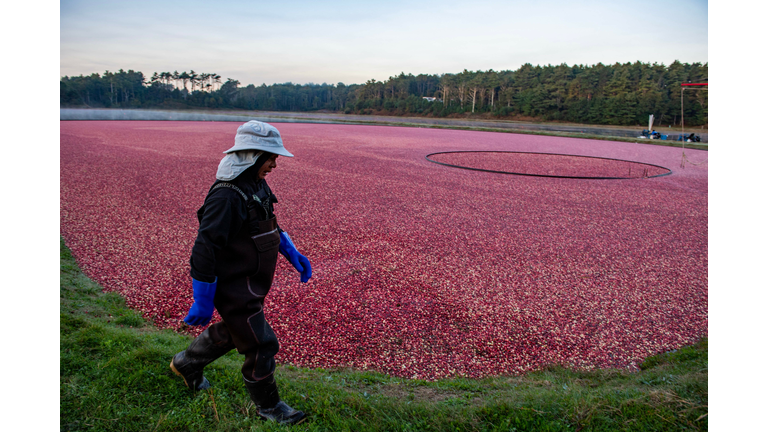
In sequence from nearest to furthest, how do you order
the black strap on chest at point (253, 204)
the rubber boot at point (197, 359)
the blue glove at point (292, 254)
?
the black strap on chest at point (253, 204)
the rubber boot at point (197, 359)
the blue glove at point (292, 254)

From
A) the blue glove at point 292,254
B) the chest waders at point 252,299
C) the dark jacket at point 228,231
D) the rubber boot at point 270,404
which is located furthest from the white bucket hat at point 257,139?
the rubber boot at point 270,404

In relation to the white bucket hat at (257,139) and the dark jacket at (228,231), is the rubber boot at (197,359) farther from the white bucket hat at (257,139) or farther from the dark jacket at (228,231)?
the white bucket hat at (257,139)

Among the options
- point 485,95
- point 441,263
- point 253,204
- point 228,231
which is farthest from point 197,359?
point 485,95

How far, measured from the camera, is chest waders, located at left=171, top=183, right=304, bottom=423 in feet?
8.14

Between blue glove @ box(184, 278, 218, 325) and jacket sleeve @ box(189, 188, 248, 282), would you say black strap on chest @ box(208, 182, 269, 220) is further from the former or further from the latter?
blue glove @ box(184, 278, 218, 325)

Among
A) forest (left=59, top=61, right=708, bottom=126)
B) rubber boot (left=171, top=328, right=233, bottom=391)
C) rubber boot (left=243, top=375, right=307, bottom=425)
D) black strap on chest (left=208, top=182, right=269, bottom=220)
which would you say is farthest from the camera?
forest (left=59, top=61, right=708, bottom=126)

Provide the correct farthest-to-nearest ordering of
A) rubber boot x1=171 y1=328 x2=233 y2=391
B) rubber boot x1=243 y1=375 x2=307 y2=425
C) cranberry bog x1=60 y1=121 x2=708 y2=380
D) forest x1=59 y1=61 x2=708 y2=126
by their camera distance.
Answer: forest x1=59 y1=61 x2=708 y2=126, cranberry bog x1=60 y1=121 x2=708 y2=380, rubber boot x1=171 y1=328 x2=233 y2=391, rubber boot x1=243 y1=375 x2=307 y2=425

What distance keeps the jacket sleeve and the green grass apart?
0.98 metres

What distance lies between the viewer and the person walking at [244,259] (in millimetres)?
2350

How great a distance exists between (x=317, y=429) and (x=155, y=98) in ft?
295

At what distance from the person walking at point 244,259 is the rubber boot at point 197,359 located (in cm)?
9

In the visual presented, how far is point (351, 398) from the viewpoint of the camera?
2.90 meters

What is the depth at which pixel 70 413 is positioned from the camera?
8.55 ft

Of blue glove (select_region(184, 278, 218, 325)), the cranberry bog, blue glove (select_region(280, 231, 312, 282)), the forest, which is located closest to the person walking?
blue glove (select_region(184, 278, 218, 325))
